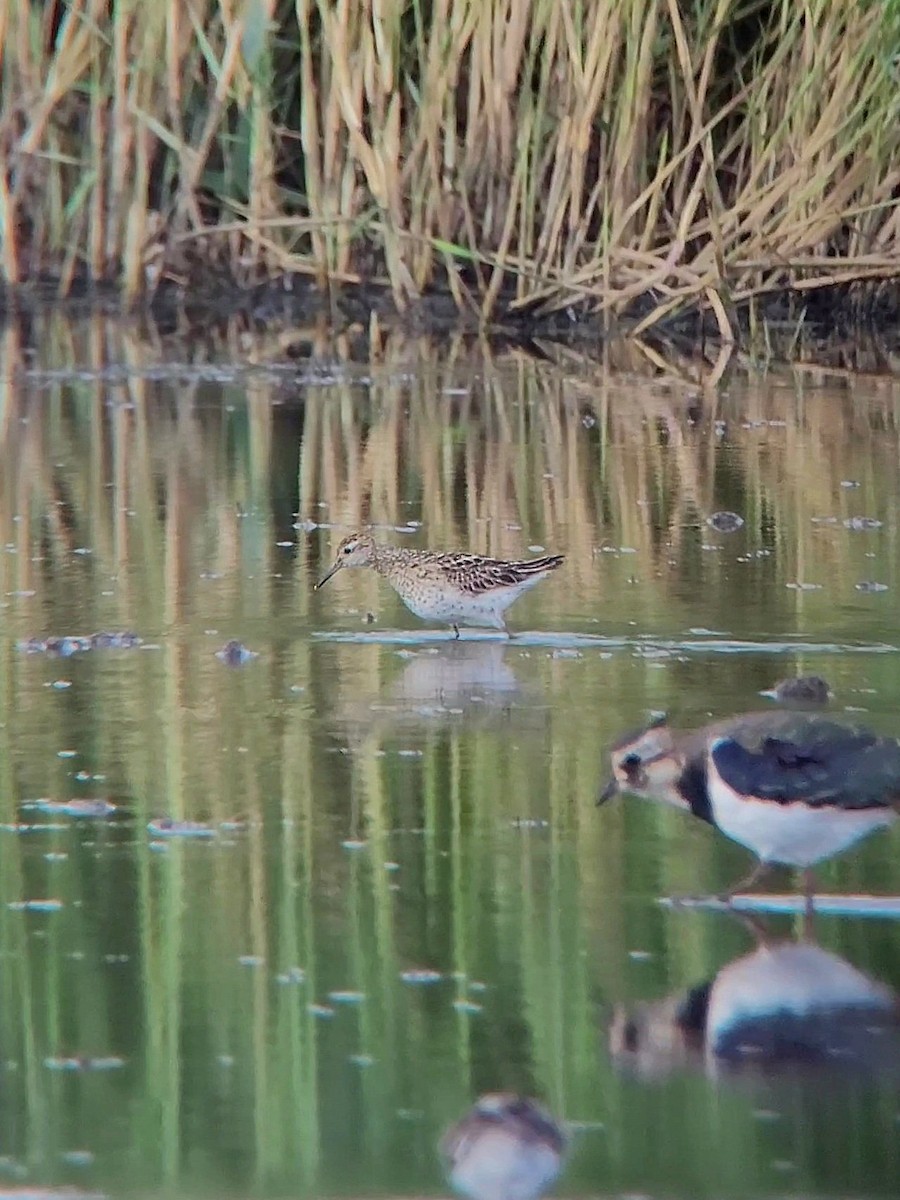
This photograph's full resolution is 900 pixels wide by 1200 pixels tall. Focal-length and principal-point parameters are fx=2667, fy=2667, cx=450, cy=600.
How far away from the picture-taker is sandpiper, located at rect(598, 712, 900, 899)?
175 inches

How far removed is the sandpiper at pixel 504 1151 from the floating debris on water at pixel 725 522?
17.4ft

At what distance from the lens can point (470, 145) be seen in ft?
50.8

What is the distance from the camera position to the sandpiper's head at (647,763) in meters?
4.84

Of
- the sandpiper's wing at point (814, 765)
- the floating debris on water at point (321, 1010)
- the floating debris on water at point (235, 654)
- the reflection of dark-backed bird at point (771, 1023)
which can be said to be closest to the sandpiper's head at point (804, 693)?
the floating debris on water at point (235, 654)

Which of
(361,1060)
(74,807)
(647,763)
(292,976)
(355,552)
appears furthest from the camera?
(355,552)

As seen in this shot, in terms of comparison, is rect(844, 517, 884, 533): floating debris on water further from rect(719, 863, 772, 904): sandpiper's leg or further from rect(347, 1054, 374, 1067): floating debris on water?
rect(347, 1054, 374, 1067): floating debris on water

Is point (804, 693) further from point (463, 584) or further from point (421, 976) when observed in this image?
point (421, 976)

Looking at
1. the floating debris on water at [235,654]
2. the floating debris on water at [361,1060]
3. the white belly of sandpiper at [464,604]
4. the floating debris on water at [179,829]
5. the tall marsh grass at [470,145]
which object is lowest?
the floating debris on water at [361,1060]

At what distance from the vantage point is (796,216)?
14891 millimetres

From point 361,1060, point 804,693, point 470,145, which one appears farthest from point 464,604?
point 470,145

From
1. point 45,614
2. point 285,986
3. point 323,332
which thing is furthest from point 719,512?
point 323,332

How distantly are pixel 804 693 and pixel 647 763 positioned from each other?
1.35 meters

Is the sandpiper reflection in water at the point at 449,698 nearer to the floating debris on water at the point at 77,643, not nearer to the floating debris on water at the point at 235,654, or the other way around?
the floating debris on water at the point at 235,654

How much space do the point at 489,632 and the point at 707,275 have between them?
7630mm
